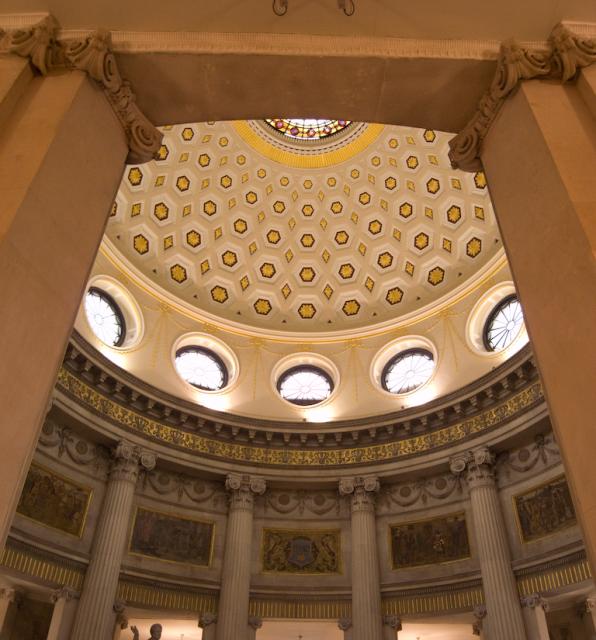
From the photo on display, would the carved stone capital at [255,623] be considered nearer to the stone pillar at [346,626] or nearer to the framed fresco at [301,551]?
the framed fresco at [301,551]

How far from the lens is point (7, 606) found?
46.1ft

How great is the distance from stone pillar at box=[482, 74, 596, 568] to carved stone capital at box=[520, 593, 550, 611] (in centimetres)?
1226

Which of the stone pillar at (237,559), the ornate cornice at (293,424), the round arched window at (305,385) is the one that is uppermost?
the round arched window at (305,385)

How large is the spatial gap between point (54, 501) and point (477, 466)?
11759 millimetres

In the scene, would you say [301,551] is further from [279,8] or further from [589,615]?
[279,8]

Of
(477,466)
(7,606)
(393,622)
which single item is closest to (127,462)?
(7,606)

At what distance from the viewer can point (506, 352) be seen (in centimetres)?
1839

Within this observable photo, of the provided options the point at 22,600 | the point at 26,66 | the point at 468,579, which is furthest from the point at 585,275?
the point at 22,600

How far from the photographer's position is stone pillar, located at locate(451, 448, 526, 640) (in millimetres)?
14398

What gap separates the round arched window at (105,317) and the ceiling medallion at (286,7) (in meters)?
14.4

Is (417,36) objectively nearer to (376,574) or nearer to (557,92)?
(557,92)

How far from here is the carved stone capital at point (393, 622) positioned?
643 inches

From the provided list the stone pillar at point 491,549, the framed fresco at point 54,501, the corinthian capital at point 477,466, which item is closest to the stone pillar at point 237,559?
the framed fresco at point 54,501

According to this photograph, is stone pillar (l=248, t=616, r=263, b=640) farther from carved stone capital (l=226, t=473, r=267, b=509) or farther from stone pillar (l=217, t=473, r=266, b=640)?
carved stone capital (l=226, t=473, r=267, b=509)
